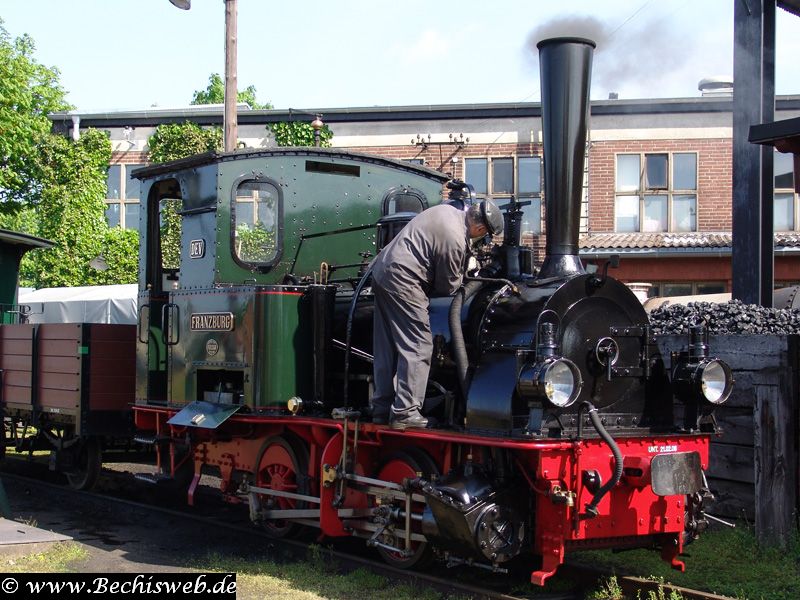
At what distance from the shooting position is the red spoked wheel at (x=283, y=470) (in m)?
6.76

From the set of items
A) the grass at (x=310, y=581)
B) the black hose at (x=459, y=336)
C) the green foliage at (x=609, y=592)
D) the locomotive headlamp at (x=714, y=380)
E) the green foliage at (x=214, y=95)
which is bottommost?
the grass at (x=310, y=581)

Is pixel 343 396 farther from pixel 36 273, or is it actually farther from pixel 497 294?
pixel 36 273

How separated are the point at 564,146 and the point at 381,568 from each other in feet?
9.41

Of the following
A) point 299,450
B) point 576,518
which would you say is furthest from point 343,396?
point 576,518

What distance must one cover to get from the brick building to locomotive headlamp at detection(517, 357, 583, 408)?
1385 centimetres

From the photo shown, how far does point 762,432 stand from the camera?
6.36 meters

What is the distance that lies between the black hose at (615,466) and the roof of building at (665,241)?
13.4 metres

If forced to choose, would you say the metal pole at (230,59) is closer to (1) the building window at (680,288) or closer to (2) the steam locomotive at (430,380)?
(2) the steam locomotive at (430,380)

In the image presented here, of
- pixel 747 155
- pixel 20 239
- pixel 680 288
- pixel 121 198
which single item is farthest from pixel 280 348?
pixel 121 198

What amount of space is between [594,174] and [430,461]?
14781 millimetres

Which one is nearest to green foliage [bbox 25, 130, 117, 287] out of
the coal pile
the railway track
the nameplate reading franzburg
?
the railway track

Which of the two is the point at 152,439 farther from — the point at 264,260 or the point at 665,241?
the point at 665,241

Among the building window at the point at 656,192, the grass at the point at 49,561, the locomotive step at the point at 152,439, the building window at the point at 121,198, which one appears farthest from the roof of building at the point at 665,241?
the grass at the point at 49,561

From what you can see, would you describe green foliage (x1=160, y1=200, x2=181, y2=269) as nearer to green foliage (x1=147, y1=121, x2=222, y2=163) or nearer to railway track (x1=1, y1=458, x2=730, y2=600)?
railway track (x1=1, y1=458, x2=730, y2=600)
